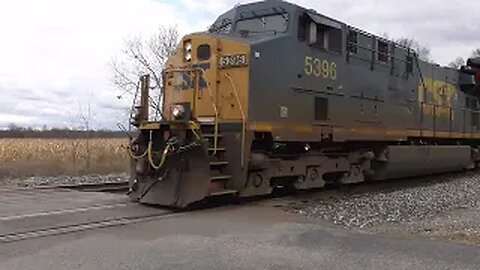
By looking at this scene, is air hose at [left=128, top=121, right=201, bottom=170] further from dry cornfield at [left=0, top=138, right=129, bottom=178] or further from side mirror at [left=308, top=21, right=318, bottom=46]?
dry cornfield at [left=0, top=138, right=129, bottom=178]

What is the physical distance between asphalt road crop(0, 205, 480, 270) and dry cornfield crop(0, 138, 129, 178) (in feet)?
30.5

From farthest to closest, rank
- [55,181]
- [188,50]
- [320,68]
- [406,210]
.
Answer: [55,181], [320,68], [188,50], [406,210]

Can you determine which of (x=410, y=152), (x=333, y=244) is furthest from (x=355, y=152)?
(x=333, y=244)

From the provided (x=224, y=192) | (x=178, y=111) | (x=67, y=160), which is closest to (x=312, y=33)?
(x=178, y=111)

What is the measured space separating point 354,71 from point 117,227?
6.84 metres

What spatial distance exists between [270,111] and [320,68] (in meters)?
1.71

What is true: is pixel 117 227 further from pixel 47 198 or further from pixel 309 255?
pixel 47 198

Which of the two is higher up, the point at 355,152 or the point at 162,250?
the point at 355,152

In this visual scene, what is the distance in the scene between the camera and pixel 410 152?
49.0 feet

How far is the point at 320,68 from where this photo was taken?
11.6 metres

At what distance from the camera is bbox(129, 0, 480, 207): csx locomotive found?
32.3ft

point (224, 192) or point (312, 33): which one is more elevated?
point (312, 33)

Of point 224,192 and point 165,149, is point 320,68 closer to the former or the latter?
point 224,192

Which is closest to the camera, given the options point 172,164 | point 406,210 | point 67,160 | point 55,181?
point 172,164
